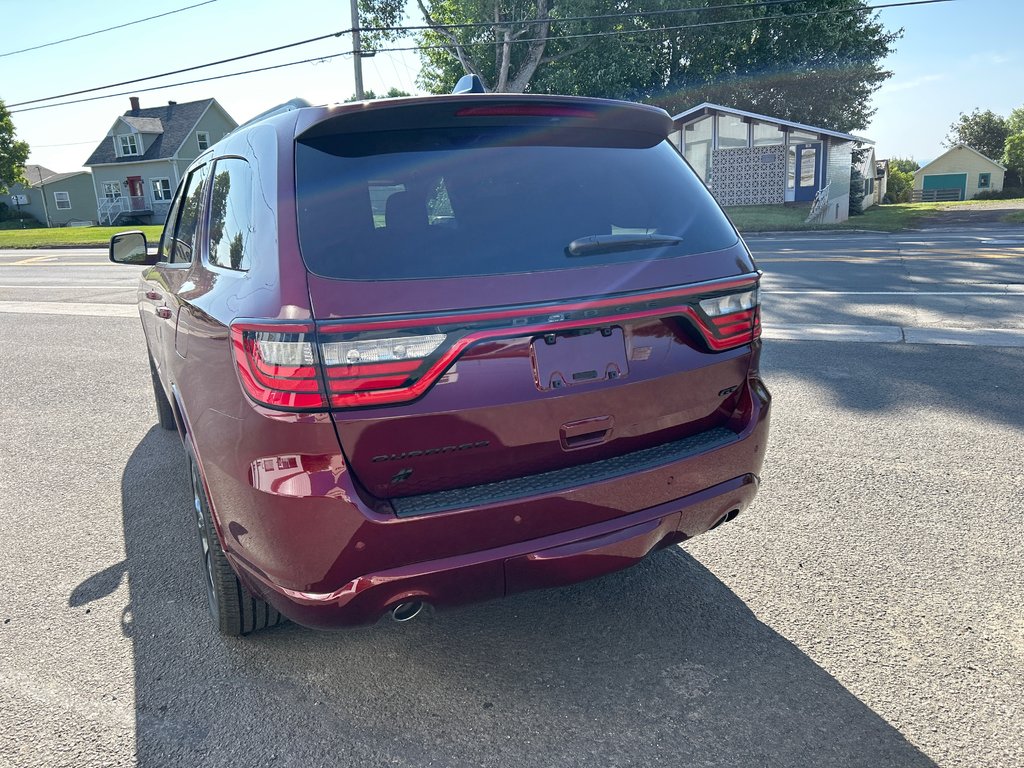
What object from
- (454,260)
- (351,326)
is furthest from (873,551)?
(351,326)

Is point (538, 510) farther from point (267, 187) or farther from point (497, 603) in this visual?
point (267, 187)

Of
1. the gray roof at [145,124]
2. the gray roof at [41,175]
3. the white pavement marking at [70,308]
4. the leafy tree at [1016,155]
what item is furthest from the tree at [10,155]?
the leafy tree at [1016,155]

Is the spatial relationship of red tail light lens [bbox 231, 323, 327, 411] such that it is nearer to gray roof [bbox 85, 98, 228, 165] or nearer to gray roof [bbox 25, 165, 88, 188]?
gray roof [bbox 85, 98, 228, 165]

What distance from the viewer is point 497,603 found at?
9.96 ft

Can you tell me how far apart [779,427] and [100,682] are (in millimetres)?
3888

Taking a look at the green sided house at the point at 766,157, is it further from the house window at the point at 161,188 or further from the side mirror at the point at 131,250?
the house window at the point at 161,188

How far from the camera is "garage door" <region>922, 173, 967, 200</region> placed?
70375 mm

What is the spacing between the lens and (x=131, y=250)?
4.52 meters

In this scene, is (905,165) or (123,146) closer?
(123,146)

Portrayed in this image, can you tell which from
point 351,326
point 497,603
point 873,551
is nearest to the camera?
point 351,326

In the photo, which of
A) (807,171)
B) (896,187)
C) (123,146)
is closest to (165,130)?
(123,146)

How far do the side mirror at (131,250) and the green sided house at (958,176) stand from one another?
75383 millimetres

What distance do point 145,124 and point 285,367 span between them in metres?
55.2

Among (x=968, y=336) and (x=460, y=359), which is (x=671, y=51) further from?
(x=460, y=359)
